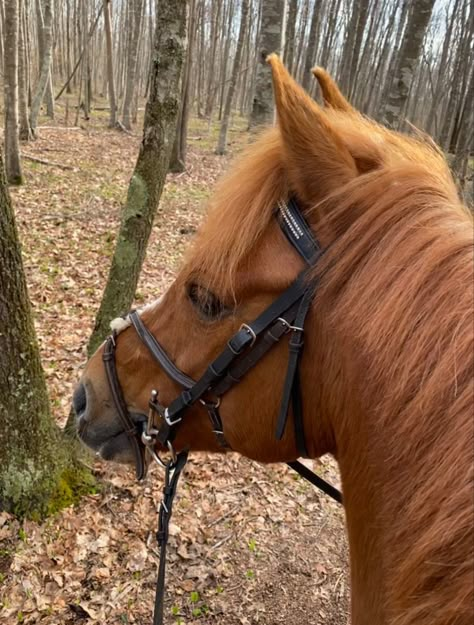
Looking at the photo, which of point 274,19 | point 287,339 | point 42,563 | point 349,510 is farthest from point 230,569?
point 274,19

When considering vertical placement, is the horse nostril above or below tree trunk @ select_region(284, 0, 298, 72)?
below

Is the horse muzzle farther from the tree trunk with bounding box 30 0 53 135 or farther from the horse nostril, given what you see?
the tree trunk with bounding box 30 0 53 135

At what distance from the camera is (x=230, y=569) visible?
11.4 ft

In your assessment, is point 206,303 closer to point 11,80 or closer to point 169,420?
point 169,420

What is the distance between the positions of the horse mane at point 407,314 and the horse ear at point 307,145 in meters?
0.05

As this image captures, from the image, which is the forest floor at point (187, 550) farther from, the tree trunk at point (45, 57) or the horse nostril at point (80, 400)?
the tree trunk at point (45, 57)

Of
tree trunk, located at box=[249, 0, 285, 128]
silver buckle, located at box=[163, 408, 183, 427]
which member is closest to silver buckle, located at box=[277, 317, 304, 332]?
silver buckle, located at box=[163, 408, 183, 427]

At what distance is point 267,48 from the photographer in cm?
664

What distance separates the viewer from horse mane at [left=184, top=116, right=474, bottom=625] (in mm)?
1049

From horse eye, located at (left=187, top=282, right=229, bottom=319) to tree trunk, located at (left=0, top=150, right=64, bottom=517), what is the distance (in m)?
1.74

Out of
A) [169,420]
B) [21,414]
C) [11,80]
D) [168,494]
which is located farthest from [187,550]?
[11,80]

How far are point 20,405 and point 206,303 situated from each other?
7.02ft

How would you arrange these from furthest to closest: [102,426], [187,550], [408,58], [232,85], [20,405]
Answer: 1. [232,85]
2. [408,58]
3. [187,550]
4. [20,405]
5. [102,426]

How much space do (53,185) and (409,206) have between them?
11073 millimetres
